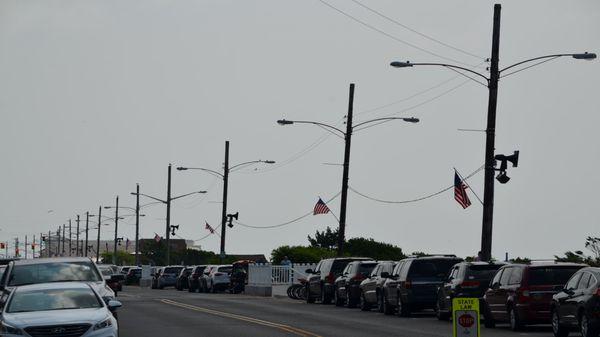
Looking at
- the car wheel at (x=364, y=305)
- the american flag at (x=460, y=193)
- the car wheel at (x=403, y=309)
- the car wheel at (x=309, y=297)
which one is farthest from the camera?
the car wheel at (x=309, y=297)

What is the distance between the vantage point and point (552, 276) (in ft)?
100

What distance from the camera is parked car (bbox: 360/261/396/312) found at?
1645 inches

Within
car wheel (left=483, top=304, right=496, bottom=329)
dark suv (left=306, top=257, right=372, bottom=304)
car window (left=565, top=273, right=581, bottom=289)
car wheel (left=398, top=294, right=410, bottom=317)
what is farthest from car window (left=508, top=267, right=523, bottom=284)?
dark suv (left=306, top=257, right=372, bottom=304)

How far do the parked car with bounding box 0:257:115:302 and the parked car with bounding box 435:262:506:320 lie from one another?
1112 cm

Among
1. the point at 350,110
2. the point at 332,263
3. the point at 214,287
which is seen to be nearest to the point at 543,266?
the point at 332,263

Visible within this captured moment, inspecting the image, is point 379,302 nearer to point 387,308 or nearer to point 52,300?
point 387,308

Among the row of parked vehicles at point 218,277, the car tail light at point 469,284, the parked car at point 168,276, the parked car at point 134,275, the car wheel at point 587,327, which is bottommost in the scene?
the parked car at point 134,275

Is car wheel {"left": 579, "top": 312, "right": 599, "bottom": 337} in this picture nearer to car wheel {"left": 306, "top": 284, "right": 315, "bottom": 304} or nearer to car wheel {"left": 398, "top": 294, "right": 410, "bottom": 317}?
car wheel {"left": 398, "top": 294, "right": 410, "bottom": 317}

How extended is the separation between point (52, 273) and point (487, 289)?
1198 centimetres

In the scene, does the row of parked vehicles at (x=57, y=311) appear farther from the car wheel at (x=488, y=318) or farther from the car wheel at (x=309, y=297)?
the car wheel at (x=309, y=297)

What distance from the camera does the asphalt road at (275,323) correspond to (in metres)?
29.2

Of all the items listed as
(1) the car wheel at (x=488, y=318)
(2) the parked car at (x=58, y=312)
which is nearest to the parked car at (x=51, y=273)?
(2) the parked car at (x=58, y=312)

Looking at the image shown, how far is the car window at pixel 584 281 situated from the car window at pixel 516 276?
3653 millimetres

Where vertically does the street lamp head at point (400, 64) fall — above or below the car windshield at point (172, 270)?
above
